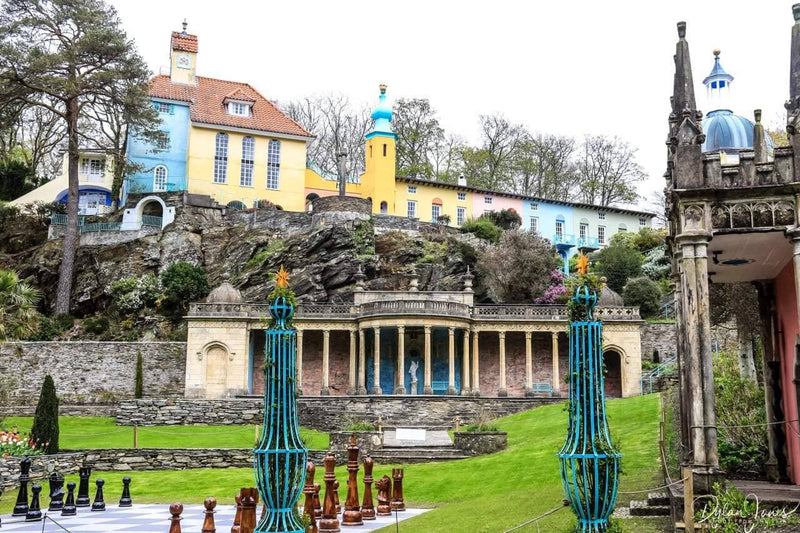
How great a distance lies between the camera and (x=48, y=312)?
43688 mm

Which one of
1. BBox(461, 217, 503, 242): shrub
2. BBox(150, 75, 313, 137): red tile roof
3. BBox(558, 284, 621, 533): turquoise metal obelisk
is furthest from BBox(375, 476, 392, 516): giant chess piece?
BBox(150, 75, 313, 137): red tile roof

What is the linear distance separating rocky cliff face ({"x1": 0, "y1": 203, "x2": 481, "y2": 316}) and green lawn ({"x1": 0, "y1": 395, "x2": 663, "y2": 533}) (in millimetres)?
18674

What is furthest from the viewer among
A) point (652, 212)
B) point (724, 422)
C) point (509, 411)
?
point (652, 212)

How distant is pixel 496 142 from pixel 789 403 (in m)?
52.7

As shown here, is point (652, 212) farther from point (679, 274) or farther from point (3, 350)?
point (679, 274)

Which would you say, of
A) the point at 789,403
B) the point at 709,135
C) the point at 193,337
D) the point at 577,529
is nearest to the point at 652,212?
the point at 709,135

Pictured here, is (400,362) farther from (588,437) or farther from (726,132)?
(588,437)

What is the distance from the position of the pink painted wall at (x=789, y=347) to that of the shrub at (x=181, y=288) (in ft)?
104

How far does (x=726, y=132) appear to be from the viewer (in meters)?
30.1

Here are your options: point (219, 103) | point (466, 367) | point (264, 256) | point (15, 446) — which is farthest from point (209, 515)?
point (219, 103)

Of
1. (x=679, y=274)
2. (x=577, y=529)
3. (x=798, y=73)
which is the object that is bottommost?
(x=577, y=529)

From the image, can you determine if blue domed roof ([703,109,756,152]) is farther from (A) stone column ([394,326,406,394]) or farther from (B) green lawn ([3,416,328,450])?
(B) green lawn ([3,416,328,450])

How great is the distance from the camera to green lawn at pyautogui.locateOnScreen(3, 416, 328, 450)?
2666cm

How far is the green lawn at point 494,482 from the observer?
45.0ft
